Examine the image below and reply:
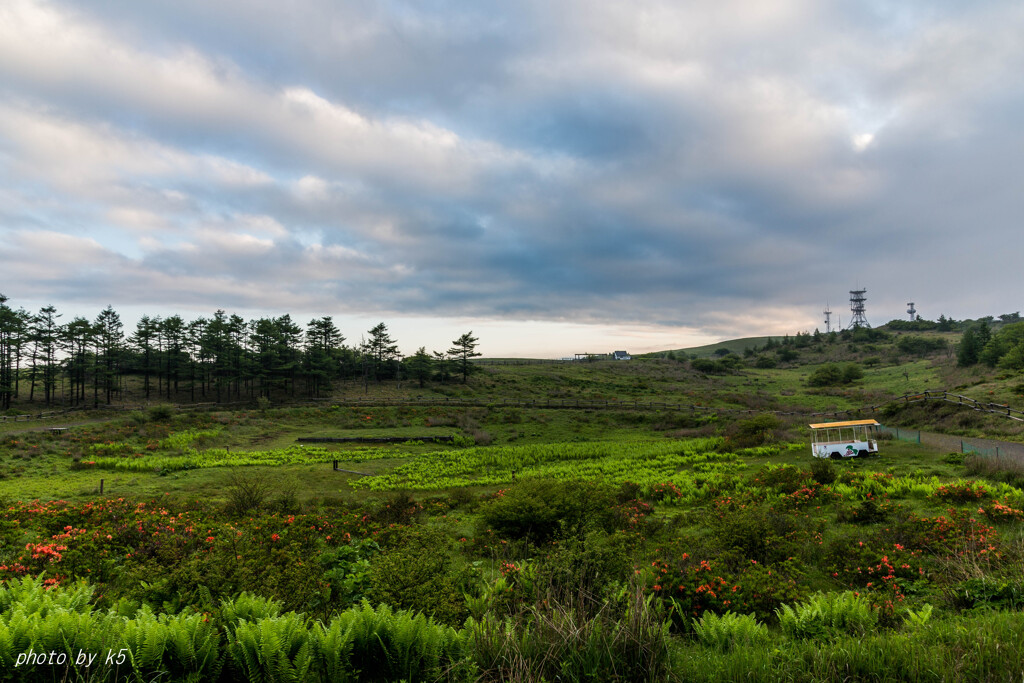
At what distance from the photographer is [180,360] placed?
6662cm

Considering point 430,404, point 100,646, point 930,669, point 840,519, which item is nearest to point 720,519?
point 840,519

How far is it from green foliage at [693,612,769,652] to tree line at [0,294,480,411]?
64189 millimetres

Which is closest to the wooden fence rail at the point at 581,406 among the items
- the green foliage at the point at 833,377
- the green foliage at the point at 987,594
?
the green foliage at the point at 833,377

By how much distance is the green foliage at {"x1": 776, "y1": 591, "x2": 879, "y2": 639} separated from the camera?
19.1 feet

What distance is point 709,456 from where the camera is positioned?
79.8 ft

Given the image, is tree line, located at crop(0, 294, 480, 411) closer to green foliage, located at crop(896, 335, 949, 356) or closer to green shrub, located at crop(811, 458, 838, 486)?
green shrub, located at crop(811, 458, 838, 486)

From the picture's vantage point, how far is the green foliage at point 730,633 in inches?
214

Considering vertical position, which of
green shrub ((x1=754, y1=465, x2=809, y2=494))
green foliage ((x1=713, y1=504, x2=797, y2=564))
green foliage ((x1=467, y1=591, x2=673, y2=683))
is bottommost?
green shrub ((x1=754, y1=465, x2=809, y2=494))

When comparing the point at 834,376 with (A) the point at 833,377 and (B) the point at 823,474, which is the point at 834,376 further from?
(B) the point at 823,474

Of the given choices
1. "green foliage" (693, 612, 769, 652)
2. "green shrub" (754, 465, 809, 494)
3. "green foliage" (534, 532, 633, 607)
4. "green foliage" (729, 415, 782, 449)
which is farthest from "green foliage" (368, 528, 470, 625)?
"green foliage" (729, 415, 782, 449)

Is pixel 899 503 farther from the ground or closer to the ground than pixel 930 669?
closer to the ground

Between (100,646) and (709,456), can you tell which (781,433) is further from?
(100,646)

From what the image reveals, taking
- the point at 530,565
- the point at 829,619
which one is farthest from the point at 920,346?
the point at 530,565

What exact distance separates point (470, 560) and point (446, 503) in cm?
680
